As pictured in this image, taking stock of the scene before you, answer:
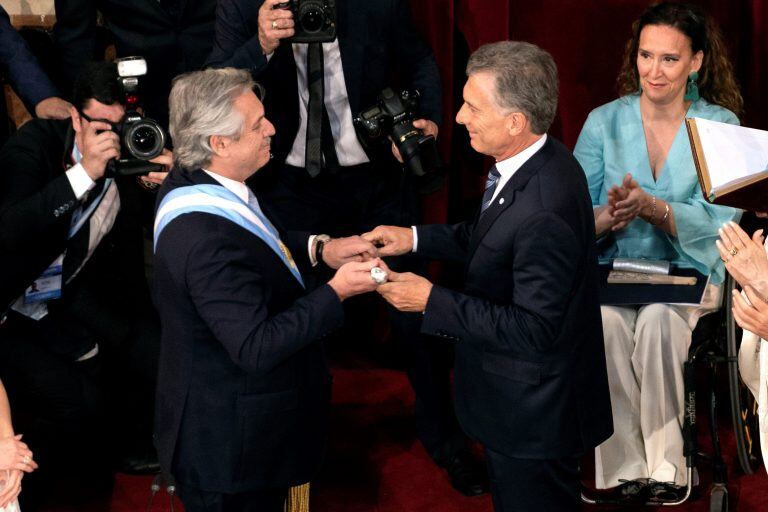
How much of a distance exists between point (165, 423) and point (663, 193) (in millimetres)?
A: 1865

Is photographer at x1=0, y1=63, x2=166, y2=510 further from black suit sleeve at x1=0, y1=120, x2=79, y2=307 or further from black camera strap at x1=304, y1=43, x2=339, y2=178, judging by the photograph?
black camera strap at x1=304, y1=43, x2=339, y2=178

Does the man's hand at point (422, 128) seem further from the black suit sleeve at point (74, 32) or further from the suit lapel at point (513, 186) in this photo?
the black suit sleeve at point (74, 32)

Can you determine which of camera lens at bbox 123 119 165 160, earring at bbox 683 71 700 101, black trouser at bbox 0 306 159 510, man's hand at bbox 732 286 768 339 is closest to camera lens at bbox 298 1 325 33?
camera lens at bbox 123 119 165 160

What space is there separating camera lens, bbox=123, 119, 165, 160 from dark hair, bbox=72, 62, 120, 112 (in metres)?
0.13

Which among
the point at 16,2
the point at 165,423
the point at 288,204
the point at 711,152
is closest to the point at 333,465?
the point at 288,204

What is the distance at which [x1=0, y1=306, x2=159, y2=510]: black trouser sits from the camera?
3.29m

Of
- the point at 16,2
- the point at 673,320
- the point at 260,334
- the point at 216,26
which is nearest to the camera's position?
the point at 260,334

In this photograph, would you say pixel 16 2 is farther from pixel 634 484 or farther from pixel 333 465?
pixel 634 484

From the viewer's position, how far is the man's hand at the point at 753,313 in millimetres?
2490

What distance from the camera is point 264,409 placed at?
2.43 m

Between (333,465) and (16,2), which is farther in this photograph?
(16,2)

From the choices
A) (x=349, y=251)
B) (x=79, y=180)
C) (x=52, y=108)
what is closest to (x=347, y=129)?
(x=349, y=251)

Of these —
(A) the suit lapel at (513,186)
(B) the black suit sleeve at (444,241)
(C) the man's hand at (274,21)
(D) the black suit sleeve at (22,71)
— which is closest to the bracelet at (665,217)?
(B) the black suit sleeve at (444,241)

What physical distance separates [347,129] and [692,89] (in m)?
1.18
